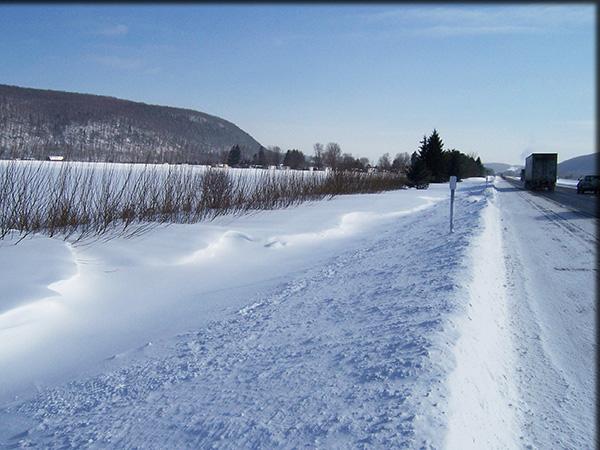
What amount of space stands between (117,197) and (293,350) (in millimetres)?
9782

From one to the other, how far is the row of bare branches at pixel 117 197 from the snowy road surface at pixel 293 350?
2.01 m

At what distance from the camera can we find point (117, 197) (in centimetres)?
1314

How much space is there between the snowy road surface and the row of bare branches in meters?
2.01

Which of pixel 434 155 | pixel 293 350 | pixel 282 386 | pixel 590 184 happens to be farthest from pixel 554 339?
pixel 434 155

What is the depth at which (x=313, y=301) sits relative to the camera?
22.5ft

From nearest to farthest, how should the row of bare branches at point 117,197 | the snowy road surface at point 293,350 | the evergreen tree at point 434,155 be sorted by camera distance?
the snowy road surface at point 293,350 → the row of bare branches at point 117,197 → the evergreen tree at point 434,155

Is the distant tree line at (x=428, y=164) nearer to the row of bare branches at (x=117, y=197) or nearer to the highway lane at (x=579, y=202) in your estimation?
the highway lane at (x=579, y=202)

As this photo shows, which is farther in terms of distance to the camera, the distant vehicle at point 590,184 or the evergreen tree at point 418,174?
the evergreen tree at point 418,174

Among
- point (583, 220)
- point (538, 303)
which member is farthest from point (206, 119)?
point (538, 303)

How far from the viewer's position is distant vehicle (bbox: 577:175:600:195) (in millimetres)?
40219

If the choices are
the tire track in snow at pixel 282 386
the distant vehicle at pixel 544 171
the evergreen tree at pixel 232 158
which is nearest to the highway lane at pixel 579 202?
the distant vehicle at pixel 544 171

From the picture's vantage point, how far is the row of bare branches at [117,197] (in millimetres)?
11250

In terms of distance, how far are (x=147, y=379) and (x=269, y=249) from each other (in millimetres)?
7406

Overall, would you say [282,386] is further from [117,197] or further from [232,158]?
[232,158]
